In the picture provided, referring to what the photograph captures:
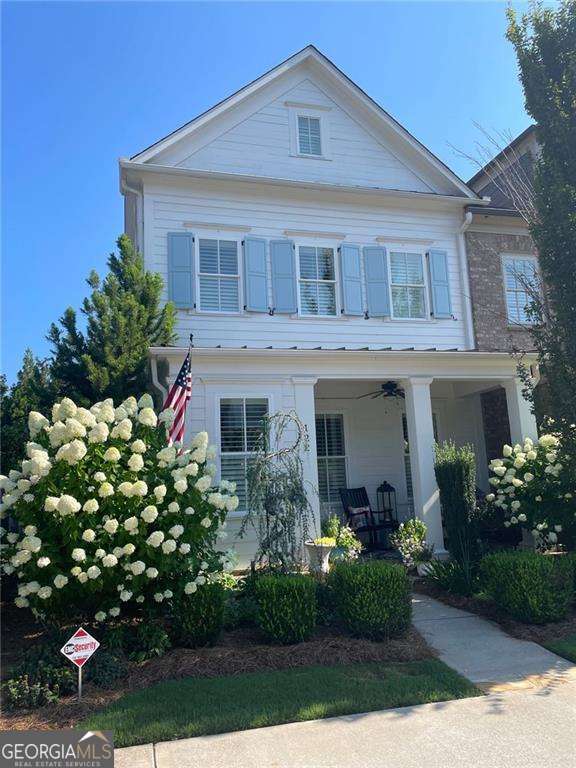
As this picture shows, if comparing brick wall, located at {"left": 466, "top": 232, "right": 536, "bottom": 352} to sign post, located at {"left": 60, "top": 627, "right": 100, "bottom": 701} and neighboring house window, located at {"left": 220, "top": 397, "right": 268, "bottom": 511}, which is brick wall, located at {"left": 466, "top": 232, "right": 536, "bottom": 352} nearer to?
neighboring house window, located at {"left": 220, "top": 397, "right": 268, "bottom": 511}

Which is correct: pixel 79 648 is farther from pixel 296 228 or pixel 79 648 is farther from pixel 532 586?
pixel 296 228

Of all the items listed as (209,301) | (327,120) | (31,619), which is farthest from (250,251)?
(31,619)

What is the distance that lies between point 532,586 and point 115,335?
6.79 m

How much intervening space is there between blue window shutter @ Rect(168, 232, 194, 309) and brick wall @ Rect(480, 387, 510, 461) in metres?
7.27

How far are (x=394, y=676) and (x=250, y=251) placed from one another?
8.09 m

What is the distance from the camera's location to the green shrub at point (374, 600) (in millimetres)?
6387

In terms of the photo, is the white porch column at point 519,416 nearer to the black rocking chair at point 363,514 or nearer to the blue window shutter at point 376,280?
the blue window shutter at point 376,280

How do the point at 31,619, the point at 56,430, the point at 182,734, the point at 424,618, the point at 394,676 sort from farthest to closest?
the point at 31,619 < the point at 424,618 < the point at 56,430 < the point at 394,676 < the point at 182,734

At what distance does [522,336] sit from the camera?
12.8 m

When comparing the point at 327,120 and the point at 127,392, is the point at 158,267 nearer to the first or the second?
the point at 127,392

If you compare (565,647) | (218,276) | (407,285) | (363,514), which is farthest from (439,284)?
(565,647)

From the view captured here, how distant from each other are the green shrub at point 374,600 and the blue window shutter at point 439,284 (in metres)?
6.94

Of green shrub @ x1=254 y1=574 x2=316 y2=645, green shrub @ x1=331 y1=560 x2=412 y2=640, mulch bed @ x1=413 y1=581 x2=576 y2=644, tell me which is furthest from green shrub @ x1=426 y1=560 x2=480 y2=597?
green shrub @ x1=254 y1=574 x2=316 y2=645

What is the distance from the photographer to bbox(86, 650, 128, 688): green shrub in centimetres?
541
